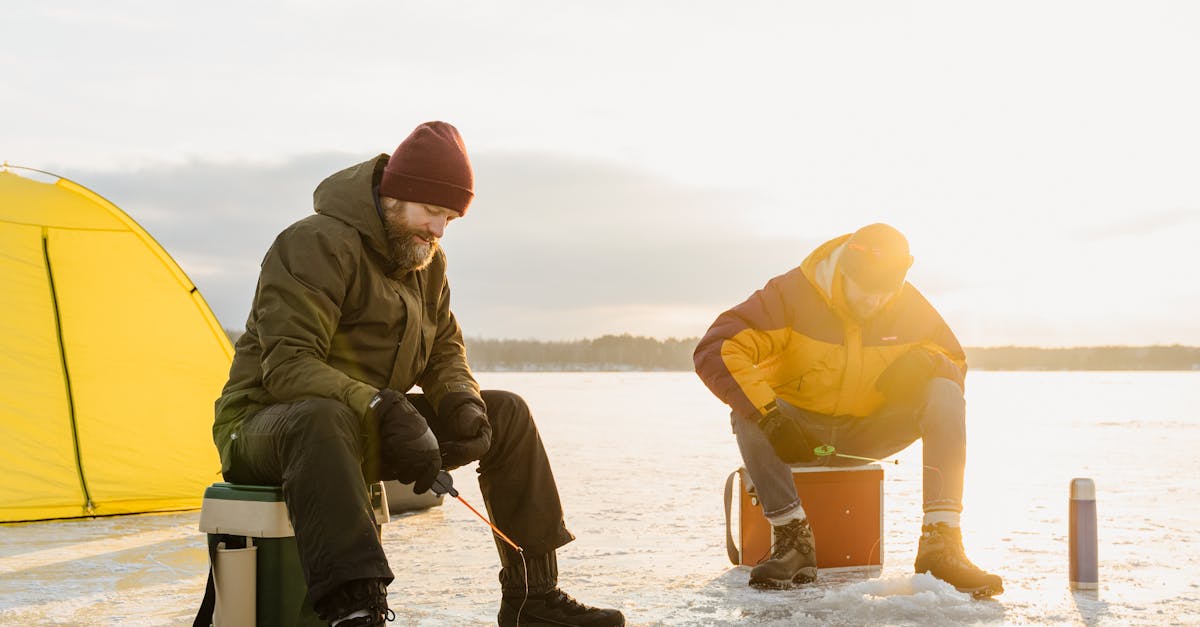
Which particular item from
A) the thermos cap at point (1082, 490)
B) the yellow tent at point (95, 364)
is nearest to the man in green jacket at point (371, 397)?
the thermos cap at point (1082, 490)

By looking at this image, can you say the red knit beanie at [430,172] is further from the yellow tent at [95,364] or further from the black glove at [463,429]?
the yellow tent at [95,364]

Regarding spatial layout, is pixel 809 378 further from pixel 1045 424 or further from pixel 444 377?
pixel 1045 424

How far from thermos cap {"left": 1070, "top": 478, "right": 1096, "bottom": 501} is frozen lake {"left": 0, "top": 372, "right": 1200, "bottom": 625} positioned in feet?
0.99

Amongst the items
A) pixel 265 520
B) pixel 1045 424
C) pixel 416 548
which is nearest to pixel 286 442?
pixel 265 520

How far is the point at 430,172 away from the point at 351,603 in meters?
1.12

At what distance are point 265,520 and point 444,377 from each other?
658 millimetres

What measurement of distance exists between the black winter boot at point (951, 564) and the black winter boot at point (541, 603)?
115 cm

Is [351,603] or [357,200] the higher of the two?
[357,200]

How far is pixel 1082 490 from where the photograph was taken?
343 cm

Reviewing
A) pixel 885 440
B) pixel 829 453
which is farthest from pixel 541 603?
pixel 885 440

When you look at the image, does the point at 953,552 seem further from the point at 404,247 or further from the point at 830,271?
the point at 404,247

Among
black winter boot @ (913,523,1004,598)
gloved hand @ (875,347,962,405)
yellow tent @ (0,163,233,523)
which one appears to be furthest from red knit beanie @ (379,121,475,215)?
yellow tent @ (0,163,233,523)

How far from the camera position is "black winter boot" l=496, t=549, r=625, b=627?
9.29 feet

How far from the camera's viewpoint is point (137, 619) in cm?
308
